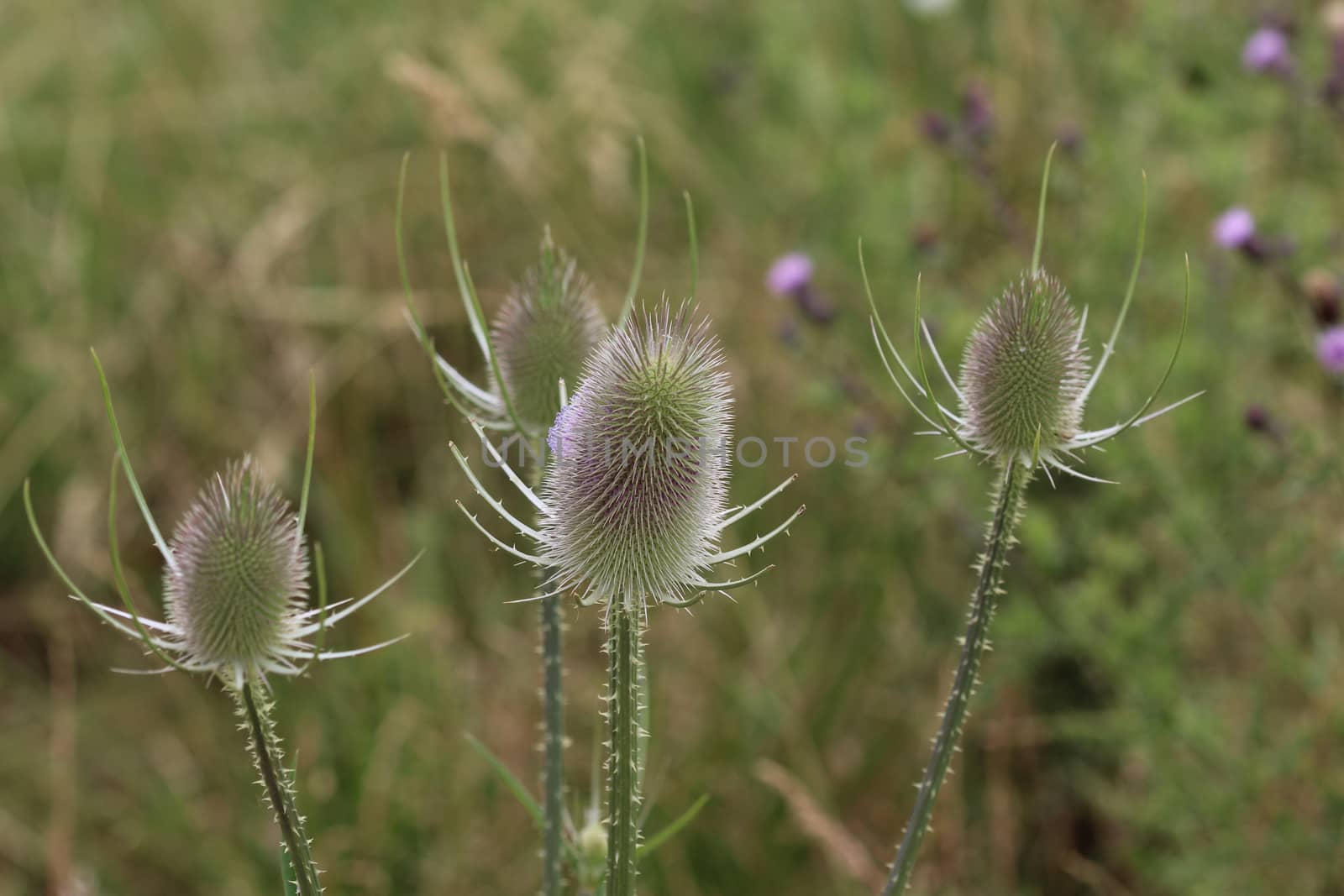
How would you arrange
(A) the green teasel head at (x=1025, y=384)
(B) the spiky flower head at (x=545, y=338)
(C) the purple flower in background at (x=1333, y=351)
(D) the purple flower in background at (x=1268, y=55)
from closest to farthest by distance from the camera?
(A) the green teasel head at (x=1025, y=384) < (B) the spiky flower head at (x=545, y=338) < (C) the purple flower in background at (x=1333, y=351) < (D) the purple flower in background at (x=1268, y=55)

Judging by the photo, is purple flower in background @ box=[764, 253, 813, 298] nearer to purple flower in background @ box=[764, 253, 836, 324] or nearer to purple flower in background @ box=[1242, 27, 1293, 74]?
purple flower in background @ box=[764, 253, 836, 324]

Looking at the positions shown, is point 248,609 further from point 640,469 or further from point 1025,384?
point 1025,384

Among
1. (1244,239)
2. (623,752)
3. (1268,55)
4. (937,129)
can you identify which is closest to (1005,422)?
(623,752)

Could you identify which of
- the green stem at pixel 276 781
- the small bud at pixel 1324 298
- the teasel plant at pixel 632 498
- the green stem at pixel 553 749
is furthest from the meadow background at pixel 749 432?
the green stem at pixel 276 781

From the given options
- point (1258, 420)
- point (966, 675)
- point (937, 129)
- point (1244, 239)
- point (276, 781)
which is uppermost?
point (937, 129)

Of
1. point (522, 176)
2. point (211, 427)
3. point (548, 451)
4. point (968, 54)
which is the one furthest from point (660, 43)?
point (548, 451)

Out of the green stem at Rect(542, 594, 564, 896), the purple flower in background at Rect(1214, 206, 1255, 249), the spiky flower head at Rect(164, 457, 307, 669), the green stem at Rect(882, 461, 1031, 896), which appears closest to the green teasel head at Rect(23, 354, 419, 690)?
the spiky flower head at Rect(164, 457, 307, 669)

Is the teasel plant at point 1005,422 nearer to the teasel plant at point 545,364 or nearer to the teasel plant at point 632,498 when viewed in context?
the teasel plant at point 632,498
